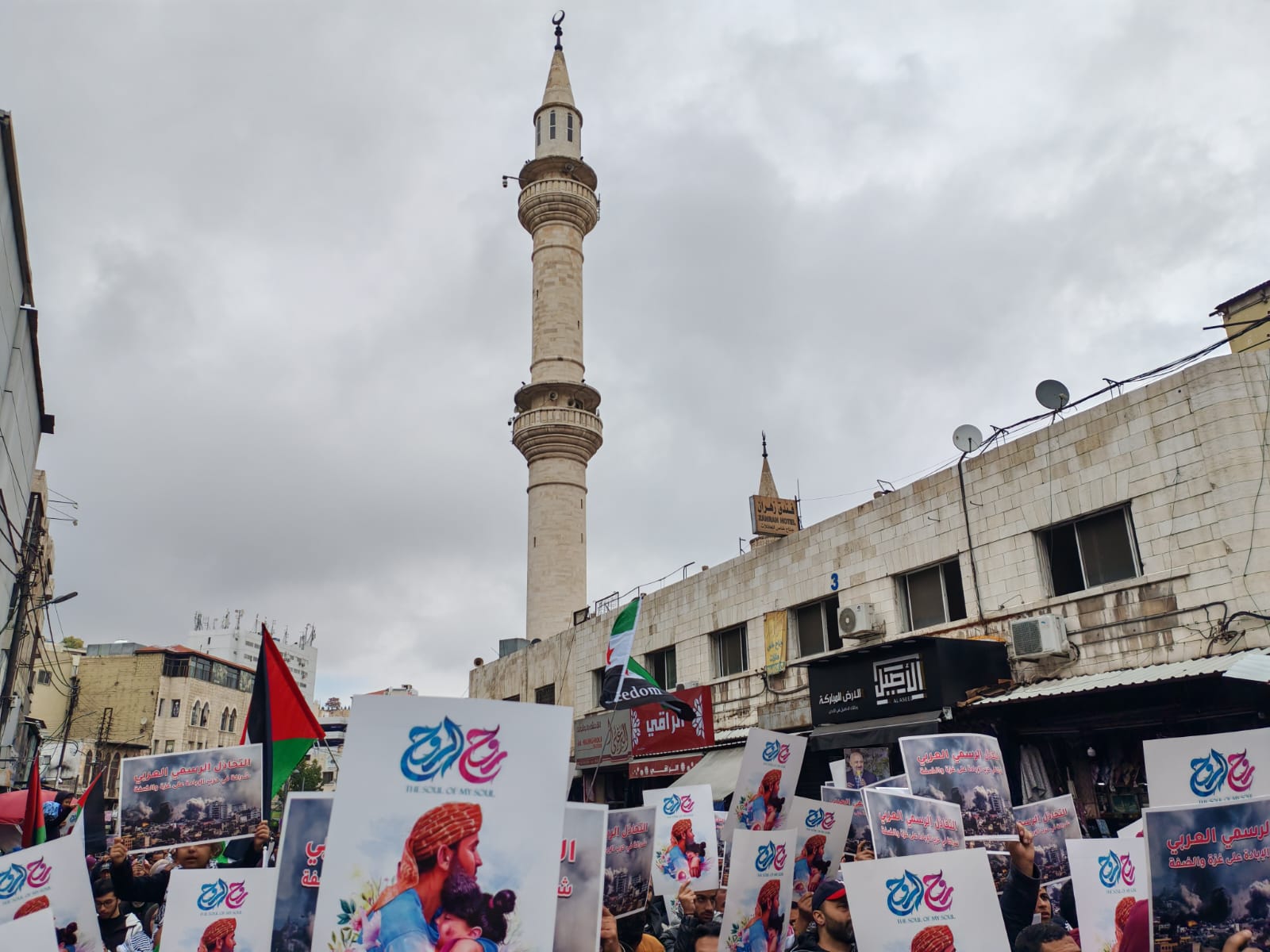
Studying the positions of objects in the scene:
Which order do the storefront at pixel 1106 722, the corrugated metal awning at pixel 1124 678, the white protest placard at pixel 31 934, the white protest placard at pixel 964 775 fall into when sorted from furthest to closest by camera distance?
the storefront at pixel 1106 722
the corrugated metal awning at pixel 1124 678
the white protest placard at pixel 964 775
the white protest placard at pixel 31 934

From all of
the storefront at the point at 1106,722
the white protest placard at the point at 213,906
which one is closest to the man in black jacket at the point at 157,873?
the white protest placard at the point at 213,906

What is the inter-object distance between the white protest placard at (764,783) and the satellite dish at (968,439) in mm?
8325

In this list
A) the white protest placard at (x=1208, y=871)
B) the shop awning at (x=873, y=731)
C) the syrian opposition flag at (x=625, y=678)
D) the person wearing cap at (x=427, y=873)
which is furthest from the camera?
the syrian opposition flag at (x=625, y=678)

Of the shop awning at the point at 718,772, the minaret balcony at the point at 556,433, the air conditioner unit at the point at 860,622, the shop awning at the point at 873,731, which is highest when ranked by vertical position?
the minaret balcony at the point at 556,433

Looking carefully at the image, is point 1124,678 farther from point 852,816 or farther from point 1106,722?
point 852,816

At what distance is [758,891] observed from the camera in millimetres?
5012

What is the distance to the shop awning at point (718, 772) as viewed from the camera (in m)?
15.2

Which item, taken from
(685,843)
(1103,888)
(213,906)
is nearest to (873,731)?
(685,843)

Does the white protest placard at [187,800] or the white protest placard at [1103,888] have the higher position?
the white protest placard at [187,800]

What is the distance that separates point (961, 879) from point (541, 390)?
81.9 ft

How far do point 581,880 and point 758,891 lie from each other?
1.11 m

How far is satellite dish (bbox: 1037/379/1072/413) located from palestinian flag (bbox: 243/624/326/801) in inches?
409

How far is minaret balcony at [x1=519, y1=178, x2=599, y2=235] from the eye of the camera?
30.2 meters

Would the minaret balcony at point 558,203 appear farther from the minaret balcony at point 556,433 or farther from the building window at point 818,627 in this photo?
the building window at point 818,627
